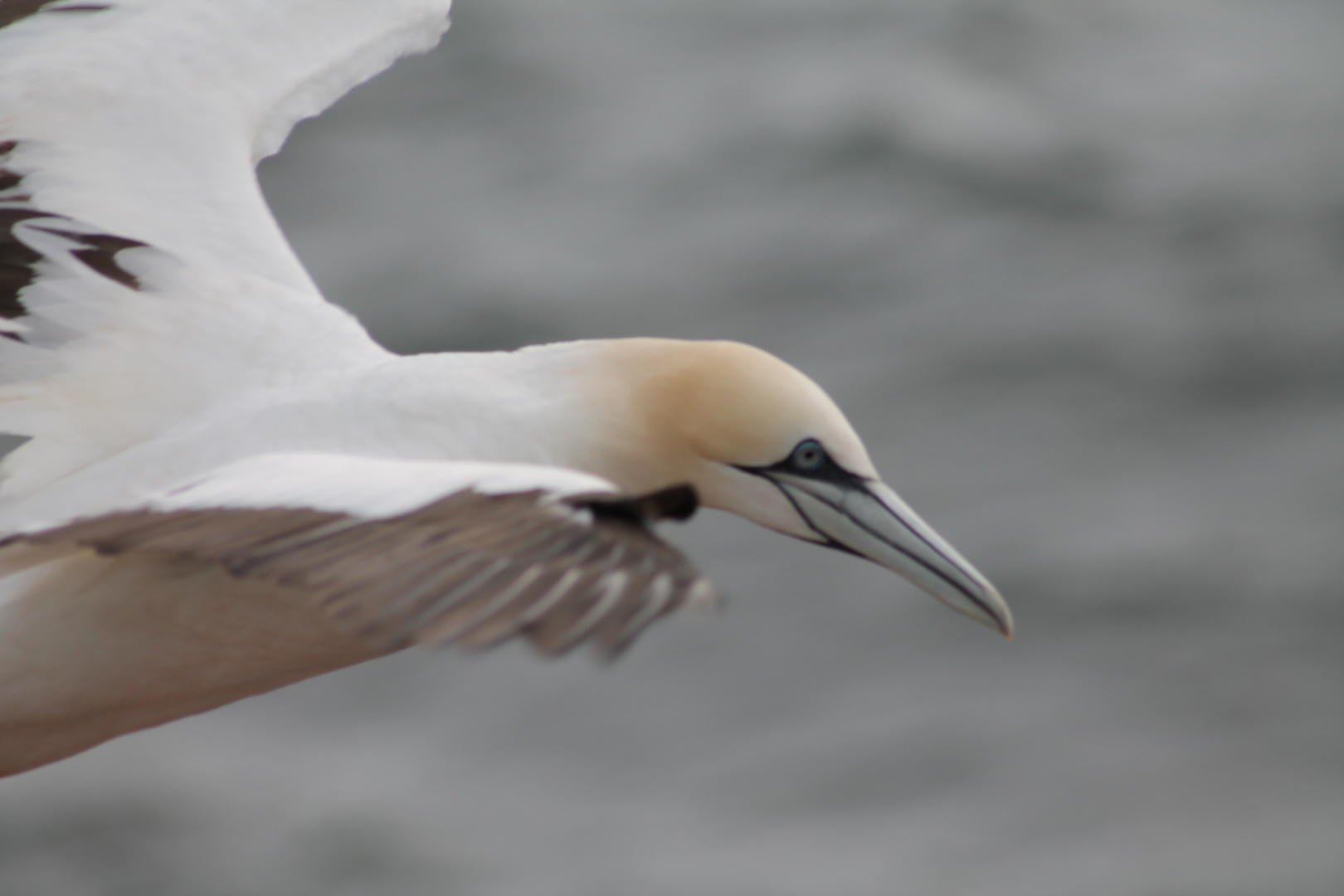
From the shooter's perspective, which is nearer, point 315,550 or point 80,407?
point 315,550

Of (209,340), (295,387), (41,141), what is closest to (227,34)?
(41,141)

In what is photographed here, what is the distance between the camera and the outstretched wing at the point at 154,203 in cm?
426

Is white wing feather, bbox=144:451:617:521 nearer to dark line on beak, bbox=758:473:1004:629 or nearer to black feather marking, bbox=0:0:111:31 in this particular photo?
dark line on beak, bbox=758:473:1004:629

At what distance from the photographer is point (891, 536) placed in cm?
396

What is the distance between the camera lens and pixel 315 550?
2.64 metres

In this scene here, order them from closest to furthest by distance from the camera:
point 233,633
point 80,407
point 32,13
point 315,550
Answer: point 315,550 < point 233,633 < point 80,407 < point 32,13

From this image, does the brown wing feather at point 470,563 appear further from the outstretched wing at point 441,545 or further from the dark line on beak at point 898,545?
the dark line on beak at point 898,545

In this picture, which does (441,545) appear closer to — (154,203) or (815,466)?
(815,466)

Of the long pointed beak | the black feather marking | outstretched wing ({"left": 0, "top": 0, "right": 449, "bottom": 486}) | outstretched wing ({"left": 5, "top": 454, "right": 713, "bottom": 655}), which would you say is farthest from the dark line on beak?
the black feather marking

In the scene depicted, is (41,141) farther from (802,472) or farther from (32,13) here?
(802,472)

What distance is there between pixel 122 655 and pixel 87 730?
452 mm

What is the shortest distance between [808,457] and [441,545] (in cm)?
150

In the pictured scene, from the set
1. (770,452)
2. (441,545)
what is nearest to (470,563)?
(441,545)

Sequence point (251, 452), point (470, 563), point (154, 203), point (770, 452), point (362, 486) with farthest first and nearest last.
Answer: point (154, 203), point (770, 452), point (251, 452), point (362, 486), point (470, 563)
